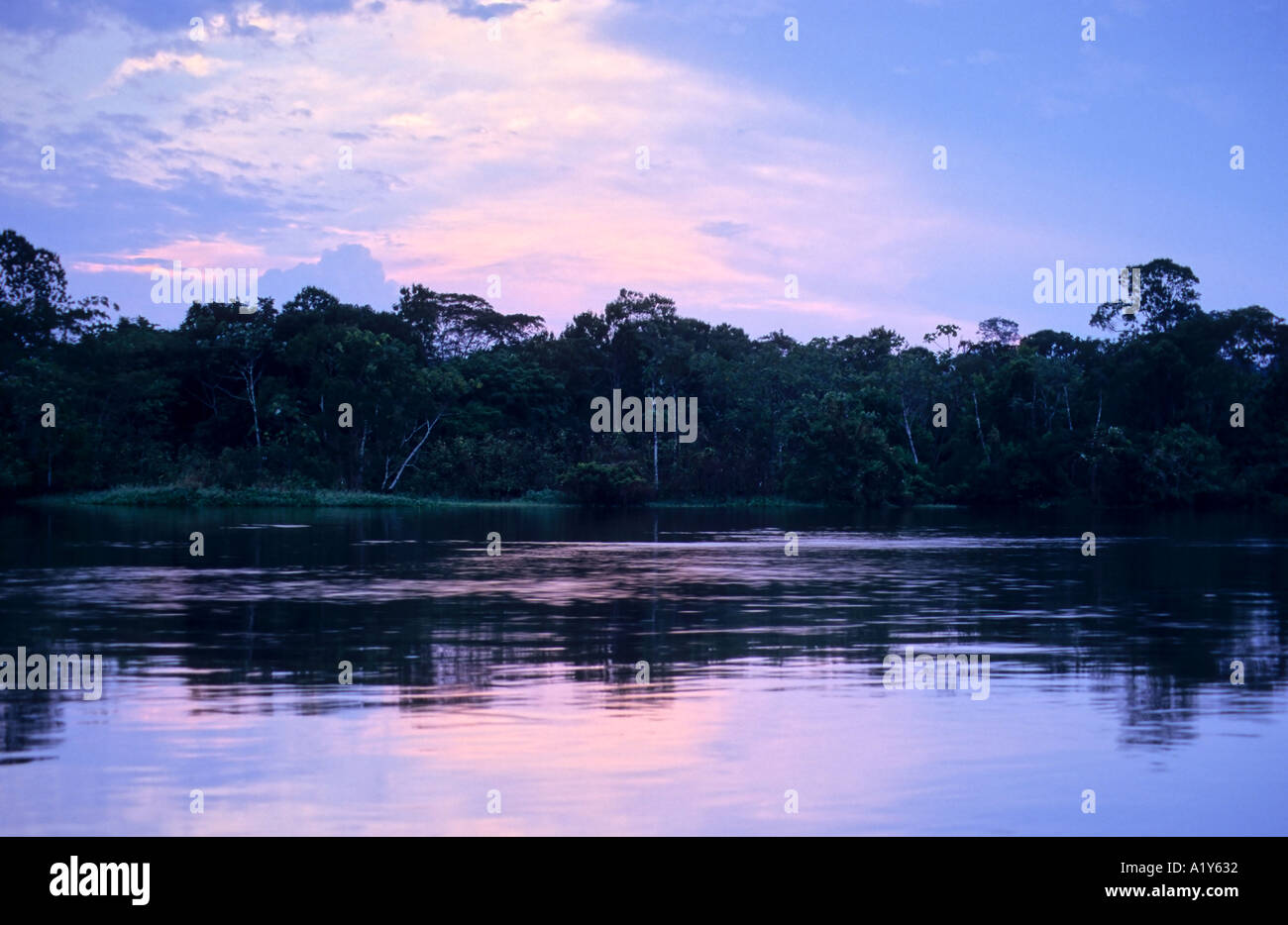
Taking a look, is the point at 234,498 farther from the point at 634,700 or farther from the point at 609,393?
the point at 634,700

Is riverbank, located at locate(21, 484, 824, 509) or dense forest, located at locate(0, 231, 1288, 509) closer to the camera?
riverbank, located at locate(21, 484, 824, 509)

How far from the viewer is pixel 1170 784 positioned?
7695 mm

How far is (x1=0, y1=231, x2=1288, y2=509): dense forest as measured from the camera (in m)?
59.6

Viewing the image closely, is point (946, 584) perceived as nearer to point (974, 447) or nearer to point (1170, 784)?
point (1170, 784)

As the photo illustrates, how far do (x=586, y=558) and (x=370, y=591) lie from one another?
7985mm

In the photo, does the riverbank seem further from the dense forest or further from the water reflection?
the water reflection

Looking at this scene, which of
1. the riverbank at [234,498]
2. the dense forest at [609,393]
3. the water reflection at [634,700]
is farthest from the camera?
the dense forest at [609,393]

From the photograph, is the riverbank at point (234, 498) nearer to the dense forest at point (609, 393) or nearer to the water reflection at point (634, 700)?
the dense forest at point (609, 393)

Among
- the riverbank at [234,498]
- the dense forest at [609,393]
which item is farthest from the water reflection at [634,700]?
the dense forest at [609,393]

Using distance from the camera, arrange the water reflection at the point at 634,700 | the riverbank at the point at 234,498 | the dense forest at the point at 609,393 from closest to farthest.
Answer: the water reflection at the point at 634,700 → the riverbank at the point at 234,498 → the dense forest at the point at 609,393

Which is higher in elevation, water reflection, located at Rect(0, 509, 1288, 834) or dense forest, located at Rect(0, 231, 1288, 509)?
dense forest, located at Rect(0, 231, 1288, 509)

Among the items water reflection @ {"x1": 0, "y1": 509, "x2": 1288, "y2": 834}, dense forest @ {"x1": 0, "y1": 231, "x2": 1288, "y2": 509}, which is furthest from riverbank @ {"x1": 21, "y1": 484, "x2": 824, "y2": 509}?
water reflection @ {"x1": 0, "y1": 509, "x2": 1288, "y2": 834}

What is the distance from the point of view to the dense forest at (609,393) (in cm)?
5962

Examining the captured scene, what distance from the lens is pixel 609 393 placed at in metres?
74.2
